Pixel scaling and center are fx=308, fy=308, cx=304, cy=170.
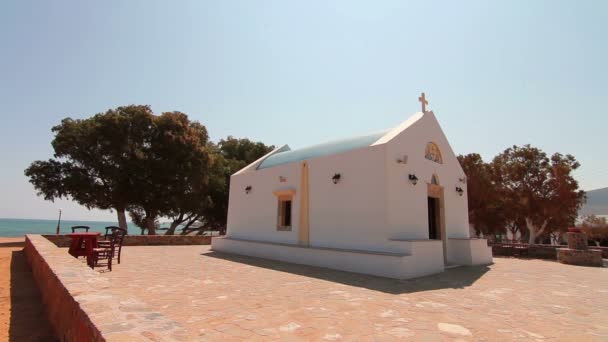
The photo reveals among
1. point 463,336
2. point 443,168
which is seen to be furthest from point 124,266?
point 443,168

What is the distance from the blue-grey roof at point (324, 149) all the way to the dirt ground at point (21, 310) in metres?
9.03

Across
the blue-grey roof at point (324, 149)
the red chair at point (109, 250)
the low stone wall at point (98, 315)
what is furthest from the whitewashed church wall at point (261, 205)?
the low stone wall at point (98, 315)

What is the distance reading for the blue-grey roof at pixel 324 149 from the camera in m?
11.1

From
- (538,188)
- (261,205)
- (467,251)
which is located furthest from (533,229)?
(261,205)

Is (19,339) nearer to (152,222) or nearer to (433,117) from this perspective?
(433,117)

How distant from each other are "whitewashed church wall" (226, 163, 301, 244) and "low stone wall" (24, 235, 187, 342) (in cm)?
872

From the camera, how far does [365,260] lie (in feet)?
30.0

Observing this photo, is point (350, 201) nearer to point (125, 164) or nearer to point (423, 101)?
point (423, 101)

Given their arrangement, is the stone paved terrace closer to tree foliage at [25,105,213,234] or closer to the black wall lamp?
the black wall lamp

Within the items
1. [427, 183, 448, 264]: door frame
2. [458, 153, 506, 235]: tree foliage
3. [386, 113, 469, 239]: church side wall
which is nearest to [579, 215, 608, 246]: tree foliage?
[458, 153, 506, 235]: tree foliage

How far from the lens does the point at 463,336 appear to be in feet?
13.6

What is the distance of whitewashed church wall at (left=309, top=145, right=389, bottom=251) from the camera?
9.52 metres

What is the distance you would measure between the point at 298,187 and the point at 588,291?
8.97 m

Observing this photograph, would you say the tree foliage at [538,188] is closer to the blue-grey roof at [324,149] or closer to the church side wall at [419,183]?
the church side wall at [419,183]
